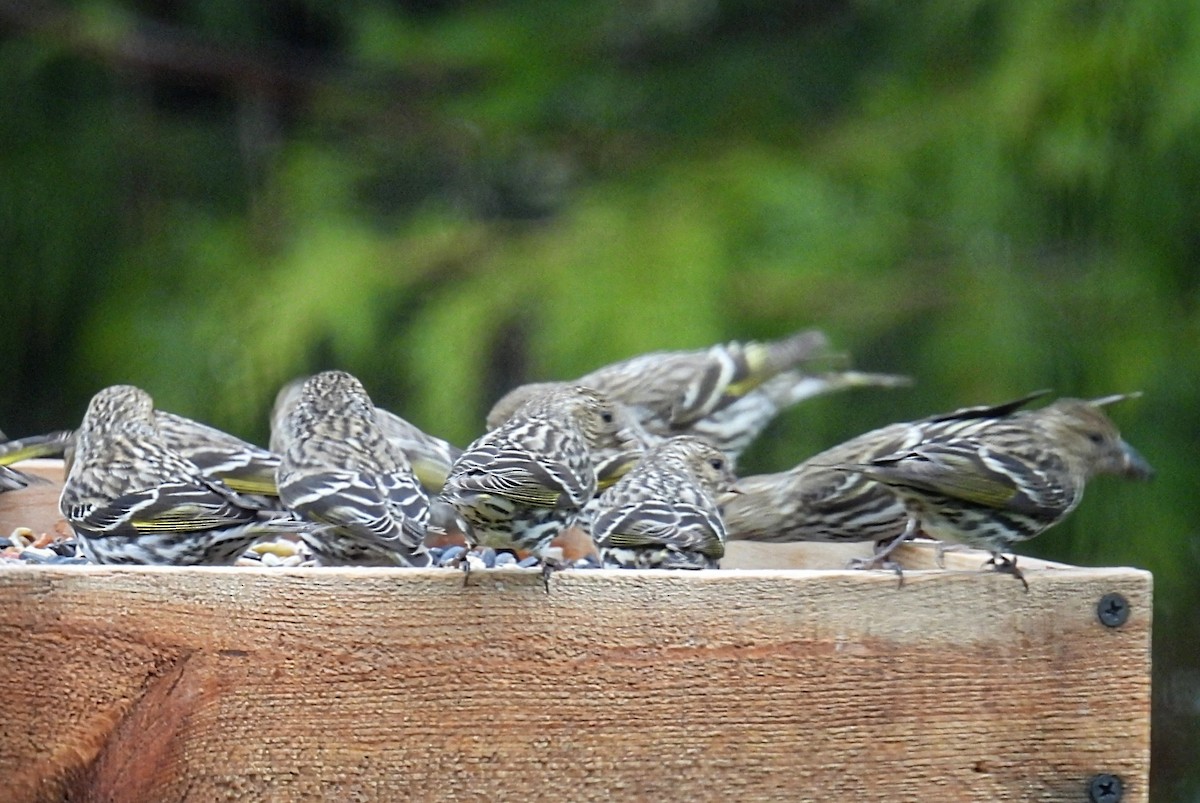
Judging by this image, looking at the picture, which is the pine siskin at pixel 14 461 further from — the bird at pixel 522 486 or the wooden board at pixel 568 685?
the wooden board at pixel 568 685

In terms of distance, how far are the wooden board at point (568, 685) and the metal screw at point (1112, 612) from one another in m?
0.02

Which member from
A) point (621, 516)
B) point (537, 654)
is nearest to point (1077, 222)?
point (621, 516)

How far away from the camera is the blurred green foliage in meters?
5.94

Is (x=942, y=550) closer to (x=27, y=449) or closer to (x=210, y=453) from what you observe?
(x=210, y=453)

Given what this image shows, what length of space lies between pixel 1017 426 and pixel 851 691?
1.10 meters

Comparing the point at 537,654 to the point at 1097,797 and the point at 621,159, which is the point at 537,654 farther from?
the point at 621,159

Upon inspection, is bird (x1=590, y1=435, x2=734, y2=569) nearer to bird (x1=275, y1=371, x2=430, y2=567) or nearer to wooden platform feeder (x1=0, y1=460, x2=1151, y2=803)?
bird (x1=275, y1=371, x2=430, y2=567)

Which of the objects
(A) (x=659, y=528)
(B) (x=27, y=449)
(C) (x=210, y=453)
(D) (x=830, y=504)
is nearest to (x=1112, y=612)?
(A) (x=659, y=528)

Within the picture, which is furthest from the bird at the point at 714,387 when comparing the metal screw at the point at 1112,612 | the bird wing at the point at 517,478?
the metal screw at the point at 1112,612

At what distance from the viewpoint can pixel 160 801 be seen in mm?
2467

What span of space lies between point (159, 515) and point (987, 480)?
5.15 ft

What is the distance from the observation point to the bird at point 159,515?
303 centimetres

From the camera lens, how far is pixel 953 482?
10.6 feet

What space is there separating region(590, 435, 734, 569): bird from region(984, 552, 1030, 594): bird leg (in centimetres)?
52
